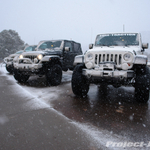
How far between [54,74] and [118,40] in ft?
8.55

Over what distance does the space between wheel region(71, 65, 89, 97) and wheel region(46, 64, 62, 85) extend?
1.86m

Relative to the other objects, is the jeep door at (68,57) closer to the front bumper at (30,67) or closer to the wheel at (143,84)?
the front bumper at (30,67)

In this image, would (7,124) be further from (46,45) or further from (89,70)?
(46,45)

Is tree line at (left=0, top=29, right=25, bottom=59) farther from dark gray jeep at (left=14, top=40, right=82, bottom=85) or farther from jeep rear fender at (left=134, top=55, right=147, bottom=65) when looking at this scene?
jeep rear fender at (left=134, top=55, right=147, bottom=65)

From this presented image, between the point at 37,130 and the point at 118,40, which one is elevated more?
the point at 118,40

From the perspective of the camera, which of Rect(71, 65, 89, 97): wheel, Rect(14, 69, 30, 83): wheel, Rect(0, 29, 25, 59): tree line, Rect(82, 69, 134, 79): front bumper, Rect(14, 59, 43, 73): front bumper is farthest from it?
Rect(0, 29, 25, 59): tree line

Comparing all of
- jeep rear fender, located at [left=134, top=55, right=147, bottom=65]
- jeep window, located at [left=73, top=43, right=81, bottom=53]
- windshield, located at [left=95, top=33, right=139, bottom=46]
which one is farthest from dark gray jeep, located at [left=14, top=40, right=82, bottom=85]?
jeep rear fender, located at [left=134, top=55, right=147, bottom=65]

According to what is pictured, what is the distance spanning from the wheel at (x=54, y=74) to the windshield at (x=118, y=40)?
5.99 ft

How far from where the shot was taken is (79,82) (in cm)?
405

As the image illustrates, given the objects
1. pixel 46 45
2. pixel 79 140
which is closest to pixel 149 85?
pixel 79 140

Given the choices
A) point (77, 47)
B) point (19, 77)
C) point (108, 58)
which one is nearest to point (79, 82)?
point (108, 58)

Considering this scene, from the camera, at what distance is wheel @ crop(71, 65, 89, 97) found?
407 cm

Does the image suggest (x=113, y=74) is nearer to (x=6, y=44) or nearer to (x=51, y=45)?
(x=51, y=45)

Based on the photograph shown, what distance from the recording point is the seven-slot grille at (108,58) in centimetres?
374
